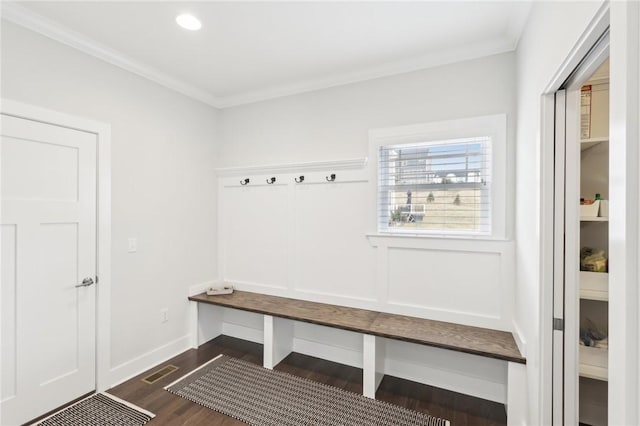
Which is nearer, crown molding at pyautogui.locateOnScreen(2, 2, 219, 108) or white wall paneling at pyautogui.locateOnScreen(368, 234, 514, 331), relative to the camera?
crown molding at pyautogui.locateOnScreen(2, 2, 219, 108)

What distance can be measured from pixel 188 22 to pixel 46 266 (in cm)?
193

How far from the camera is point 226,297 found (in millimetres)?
3180

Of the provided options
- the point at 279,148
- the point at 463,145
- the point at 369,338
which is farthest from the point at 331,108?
the point at 369,338

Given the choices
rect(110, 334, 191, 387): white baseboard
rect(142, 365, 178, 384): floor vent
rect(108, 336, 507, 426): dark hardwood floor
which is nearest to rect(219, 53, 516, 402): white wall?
rect(108, 336, 507, 426): dark hardwood floor

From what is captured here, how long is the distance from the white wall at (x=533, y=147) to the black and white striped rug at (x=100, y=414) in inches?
Result: 98.8

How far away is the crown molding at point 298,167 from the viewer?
9.22 ft

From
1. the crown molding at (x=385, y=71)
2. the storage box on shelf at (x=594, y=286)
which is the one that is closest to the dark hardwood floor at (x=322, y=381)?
the storage box on shelf at (x=594, y=286)

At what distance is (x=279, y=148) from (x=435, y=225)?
5.60ft

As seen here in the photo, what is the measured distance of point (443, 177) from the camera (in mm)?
2547

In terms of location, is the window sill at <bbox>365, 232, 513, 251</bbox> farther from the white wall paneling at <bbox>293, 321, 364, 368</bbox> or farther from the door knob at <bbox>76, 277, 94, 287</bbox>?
the door knob at <bbox>76, 277, 94, 287</bbox>

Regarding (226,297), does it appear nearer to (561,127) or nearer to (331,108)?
(331,108)

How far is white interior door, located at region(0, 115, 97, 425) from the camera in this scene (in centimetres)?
198

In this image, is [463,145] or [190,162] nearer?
[463,145]

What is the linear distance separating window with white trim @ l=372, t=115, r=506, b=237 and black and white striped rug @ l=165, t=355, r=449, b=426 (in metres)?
1.35
